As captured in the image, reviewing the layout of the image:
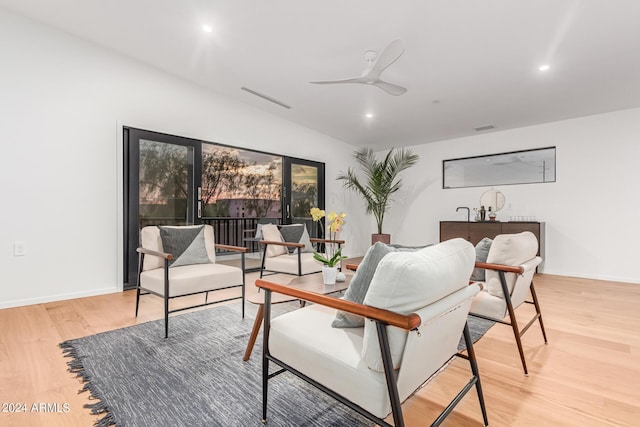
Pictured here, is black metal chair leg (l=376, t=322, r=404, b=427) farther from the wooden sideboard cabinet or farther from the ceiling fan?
the wooden sideboard cabinet

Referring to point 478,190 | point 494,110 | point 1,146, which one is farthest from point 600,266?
point 1,146

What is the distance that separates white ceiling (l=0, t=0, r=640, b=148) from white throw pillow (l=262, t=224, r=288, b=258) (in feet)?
6.18

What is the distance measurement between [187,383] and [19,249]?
8.70 feet

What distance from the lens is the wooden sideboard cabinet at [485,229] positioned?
4.87 metres

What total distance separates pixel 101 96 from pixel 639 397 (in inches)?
201

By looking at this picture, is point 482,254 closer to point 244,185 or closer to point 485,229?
point 485,229

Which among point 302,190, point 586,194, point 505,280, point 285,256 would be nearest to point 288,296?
point 505,280

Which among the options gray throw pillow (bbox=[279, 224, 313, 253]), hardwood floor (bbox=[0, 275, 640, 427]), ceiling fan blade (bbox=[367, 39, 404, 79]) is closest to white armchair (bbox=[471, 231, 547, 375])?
hardwood floor (bbox=[0, 275, 640, 427])

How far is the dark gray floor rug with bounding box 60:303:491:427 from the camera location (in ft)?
4.67

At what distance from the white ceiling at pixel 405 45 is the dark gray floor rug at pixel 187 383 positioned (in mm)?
2697

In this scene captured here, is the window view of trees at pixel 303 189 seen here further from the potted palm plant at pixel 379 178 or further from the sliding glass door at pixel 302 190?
the potted palm plant at pixel 379 178

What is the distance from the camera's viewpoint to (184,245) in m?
2.88

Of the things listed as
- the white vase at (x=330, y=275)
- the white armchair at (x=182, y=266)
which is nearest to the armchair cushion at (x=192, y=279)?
the white armchair at (x=182, y=266)

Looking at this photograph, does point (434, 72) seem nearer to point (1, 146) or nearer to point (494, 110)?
Result: point (494, 110)
